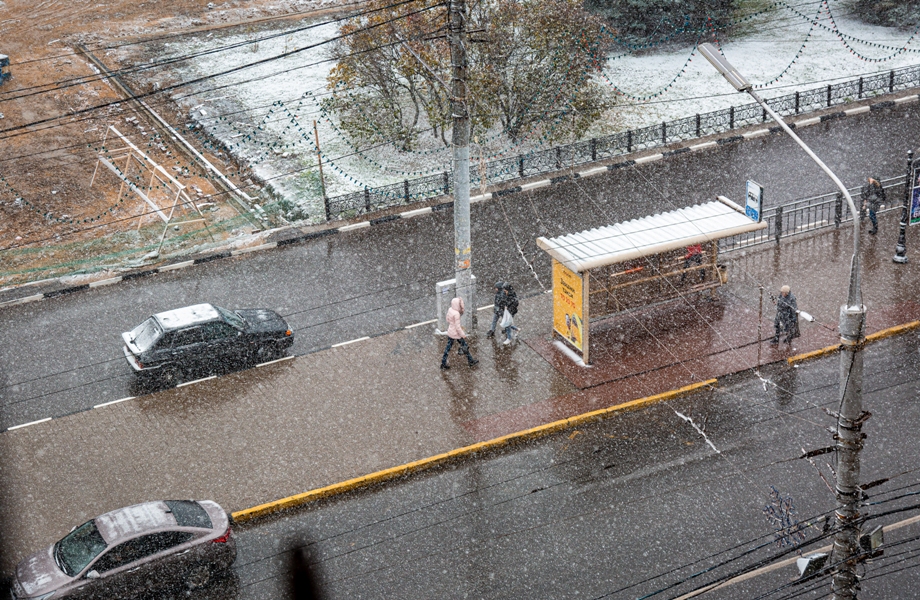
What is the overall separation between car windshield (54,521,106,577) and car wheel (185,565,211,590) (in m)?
1.17

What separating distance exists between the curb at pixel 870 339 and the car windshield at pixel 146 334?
11513 millimetres

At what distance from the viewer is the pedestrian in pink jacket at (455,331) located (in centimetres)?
1836

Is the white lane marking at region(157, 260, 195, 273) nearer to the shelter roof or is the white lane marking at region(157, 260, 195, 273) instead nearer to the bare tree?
the bare tree

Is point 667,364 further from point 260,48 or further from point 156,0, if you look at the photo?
point 156,0

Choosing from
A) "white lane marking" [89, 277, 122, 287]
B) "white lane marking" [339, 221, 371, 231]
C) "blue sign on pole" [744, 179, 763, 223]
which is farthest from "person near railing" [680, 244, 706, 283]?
"white lane marking" [89, 277, 122, 287]

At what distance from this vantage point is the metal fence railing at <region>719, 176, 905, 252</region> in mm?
22828

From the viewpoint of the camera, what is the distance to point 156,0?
43.3m

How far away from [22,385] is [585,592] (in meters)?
11.4

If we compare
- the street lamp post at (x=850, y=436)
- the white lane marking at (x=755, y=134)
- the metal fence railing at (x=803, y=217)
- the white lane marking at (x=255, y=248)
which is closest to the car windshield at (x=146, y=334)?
the white lane marking at (x=255, y=248)

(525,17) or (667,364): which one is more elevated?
(525,17)

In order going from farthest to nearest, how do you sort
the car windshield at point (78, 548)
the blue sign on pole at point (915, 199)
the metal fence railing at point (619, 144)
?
1. the metal fence railing at point (619, 144)
2. the blue sign on pole at point (915, 199)
3. the car windshield at point (78, 548)

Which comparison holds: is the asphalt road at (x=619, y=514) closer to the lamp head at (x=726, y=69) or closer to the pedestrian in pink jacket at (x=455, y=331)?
the pedestrian in pink jacket at (x=455, y=331)

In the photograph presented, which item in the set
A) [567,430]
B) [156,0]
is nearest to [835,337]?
[567,430]

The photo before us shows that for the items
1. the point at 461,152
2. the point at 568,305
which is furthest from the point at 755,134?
the point at 461,152
